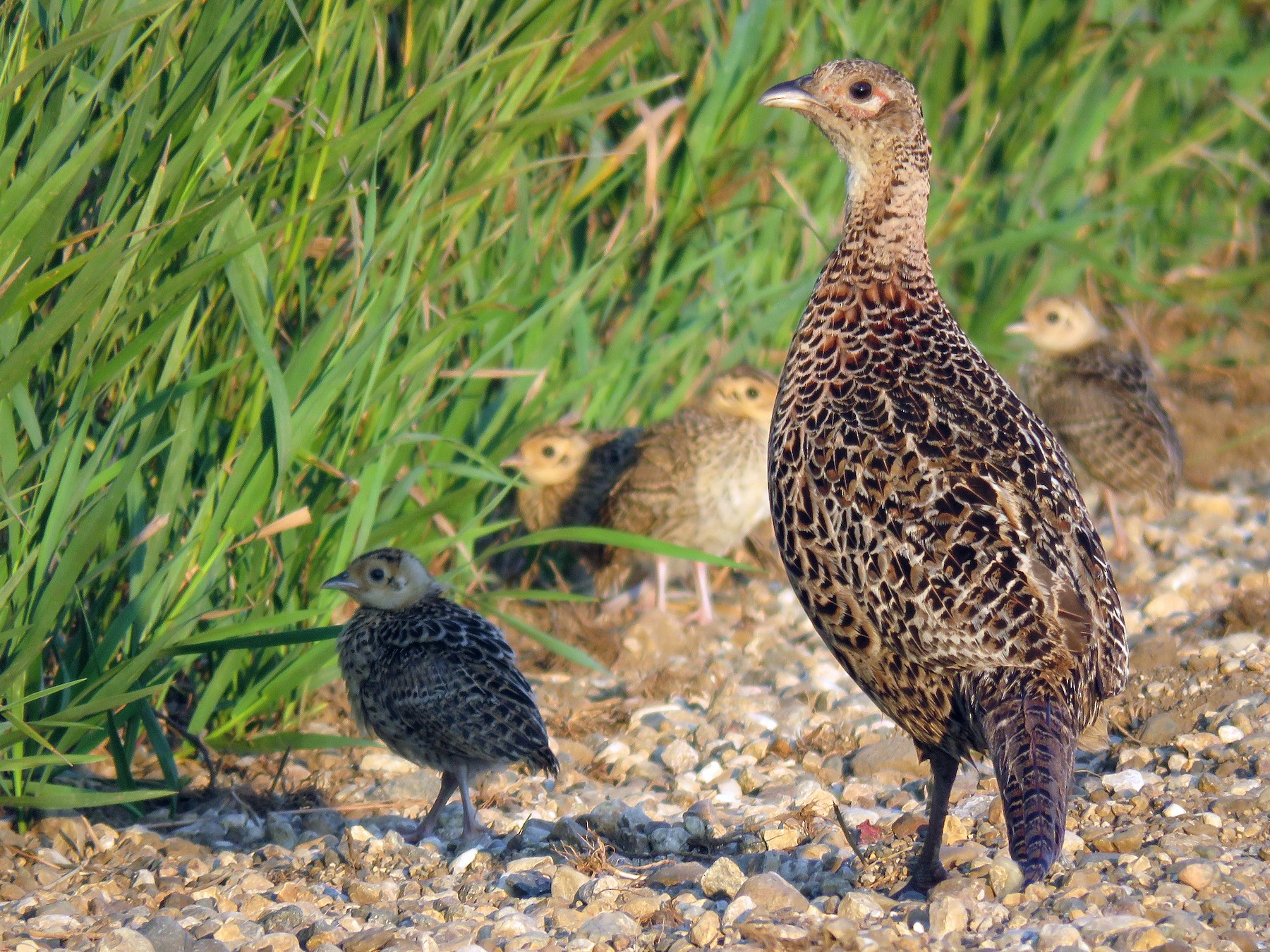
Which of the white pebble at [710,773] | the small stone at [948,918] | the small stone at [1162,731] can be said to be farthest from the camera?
the white pebble at [710,773]

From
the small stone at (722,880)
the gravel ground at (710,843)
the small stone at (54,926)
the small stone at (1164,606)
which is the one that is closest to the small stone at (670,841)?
the gravel ground at (710,843)

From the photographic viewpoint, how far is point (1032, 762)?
10.3 ft

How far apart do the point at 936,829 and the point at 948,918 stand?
0.46 metres

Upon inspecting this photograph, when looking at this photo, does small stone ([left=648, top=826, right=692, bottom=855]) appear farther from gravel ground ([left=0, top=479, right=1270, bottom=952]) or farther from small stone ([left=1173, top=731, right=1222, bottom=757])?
small stone ([left=1173, top=731, right=1222, bottom=757])

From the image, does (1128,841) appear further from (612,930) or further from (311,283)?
(311,283)

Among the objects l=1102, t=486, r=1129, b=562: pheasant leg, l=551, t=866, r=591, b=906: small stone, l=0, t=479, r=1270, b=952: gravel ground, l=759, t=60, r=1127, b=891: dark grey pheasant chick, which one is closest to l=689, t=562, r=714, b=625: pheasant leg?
l=0, t=479, r=1270, b=952: gravel ground

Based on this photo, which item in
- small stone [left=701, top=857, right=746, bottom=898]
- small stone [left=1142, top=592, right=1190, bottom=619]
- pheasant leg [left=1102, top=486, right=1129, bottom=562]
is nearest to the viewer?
small stone [left=701, top=857, right=746, bottom=898]

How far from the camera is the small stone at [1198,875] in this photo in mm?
3395

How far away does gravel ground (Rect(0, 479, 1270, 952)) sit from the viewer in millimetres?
3377

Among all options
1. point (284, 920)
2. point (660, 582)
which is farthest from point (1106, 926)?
→ point (660, 582)

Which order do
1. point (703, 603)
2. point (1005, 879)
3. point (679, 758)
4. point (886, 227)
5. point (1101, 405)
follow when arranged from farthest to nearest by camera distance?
point (1101, 405)
point (703, 603)
point (679, 758)
point (886, 227)
point (1005, 879)

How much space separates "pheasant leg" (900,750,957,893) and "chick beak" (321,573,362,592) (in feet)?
6.12

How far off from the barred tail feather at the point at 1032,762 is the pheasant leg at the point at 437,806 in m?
1.77

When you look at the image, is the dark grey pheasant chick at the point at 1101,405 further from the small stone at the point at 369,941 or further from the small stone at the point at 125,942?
the small stone at the point at 125,942
